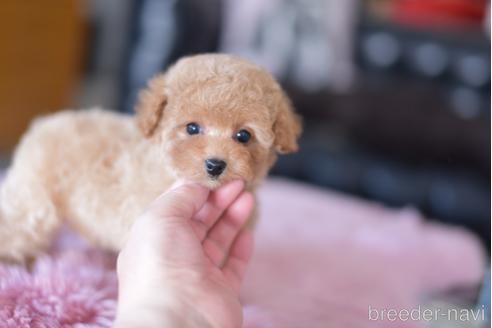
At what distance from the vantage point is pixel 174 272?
0.85 meters

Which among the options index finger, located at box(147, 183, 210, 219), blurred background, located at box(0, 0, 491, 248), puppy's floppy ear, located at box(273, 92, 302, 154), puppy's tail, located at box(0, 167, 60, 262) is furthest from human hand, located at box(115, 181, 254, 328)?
blurred background, located at box(0, 0, 491, 248)

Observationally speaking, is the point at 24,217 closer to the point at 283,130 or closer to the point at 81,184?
the point at 81,184

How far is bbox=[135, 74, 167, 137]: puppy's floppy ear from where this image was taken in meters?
1.00

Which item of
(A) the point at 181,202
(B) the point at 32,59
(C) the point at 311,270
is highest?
(A) the point at 181,202

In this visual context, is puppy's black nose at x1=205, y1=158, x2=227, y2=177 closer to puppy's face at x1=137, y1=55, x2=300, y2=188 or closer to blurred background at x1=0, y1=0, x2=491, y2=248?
puppy's face at x1=137, y1=55, x2=300, y2=188

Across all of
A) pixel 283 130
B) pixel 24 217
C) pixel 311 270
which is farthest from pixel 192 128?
pixel 311 270

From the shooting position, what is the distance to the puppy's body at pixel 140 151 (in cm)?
94

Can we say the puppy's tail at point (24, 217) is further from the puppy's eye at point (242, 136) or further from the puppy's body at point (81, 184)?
the puppy's eye at point (242, 136)

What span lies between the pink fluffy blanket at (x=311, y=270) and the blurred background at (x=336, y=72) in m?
0.15

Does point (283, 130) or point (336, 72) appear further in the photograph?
point (336, 72)

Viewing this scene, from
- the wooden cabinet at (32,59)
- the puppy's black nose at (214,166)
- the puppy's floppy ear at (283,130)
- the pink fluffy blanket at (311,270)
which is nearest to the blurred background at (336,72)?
the wooden cabinet at (32,59)

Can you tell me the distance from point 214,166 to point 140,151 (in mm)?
230

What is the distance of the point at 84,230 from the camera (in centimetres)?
115

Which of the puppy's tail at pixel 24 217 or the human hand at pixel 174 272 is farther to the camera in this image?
the puppy's tail at pixel 24 217
